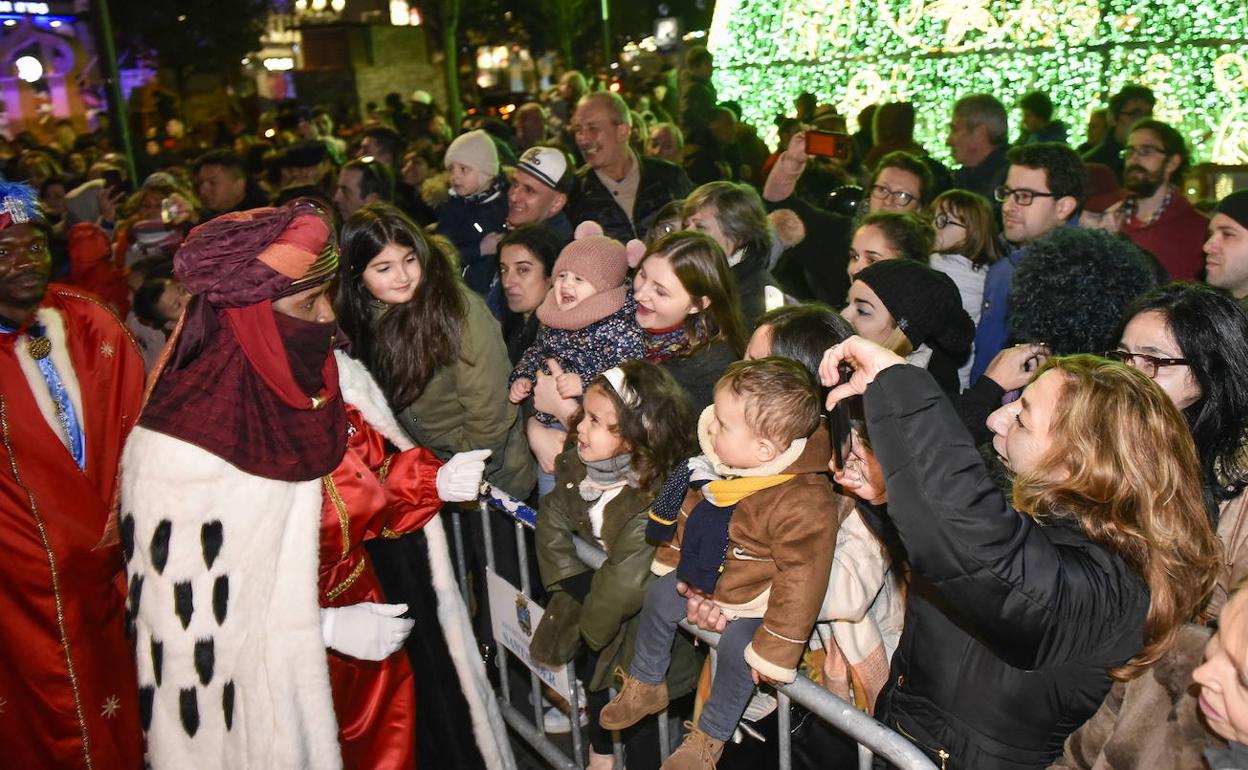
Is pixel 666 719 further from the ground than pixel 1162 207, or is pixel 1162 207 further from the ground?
pixel 1162 207

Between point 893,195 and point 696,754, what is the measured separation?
4.12 meters

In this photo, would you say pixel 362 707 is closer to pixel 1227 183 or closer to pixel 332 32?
pixel 1227 183

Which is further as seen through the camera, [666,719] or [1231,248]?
[1231,248]

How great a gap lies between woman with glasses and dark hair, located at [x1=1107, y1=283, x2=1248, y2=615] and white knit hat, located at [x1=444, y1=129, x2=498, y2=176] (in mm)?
5028

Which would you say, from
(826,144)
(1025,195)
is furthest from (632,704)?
(826,144)

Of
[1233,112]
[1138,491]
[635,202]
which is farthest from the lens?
[1233,112]

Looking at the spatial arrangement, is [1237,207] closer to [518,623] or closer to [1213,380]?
[1213,380]

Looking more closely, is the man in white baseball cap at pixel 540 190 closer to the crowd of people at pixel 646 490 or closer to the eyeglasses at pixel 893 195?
the crowd of people at pixel 646 490

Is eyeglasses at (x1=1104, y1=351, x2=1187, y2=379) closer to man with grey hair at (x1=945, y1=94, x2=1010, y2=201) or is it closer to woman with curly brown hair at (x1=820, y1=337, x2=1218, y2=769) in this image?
woman with curly brown hair at (x1=820, y1=337, x2=1218, y2=769)

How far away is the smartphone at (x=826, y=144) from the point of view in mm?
6730

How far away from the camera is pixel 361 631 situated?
3.22 meters

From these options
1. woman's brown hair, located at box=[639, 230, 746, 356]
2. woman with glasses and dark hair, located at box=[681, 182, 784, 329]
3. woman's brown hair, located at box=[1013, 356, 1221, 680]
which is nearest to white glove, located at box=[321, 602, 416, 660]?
woman's brown hair, located at box=[639, 230, 746, 356]

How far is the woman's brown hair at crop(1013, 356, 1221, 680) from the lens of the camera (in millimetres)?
2152

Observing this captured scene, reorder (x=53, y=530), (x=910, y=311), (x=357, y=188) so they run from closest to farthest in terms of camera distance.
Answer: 1. (x=53, y=530)
2. (x=910, y=311)
3. (x=357, y=188)
